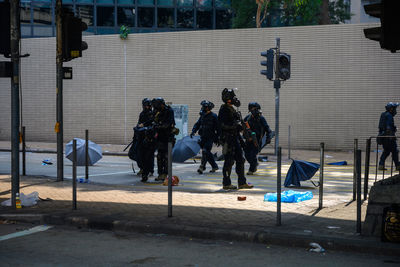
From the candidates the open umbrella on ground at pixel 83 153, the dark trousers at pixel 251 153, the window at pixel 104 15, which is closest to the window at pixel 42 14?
the window at pixel 104 15

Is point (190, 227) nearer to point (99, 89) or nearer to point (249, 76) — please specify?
point (249, 76)

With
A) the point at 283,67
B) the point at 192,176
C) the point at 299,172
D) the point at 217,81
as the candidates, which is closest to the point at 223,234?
the point at 299,172

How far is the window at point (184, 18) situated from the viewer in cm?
4228

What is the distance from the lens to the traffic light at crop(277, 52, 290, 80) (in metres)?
19.2

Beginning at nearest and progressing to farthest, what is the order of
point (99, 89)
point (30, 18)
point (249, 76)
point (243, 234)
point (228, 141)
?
point (243, 234) → point (228, 141) → point (249, 76) → point (99, 89) → point (30, 18)

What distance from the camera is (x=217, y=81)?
25516 mm

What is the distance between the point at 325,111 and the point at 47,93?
12.7 meters

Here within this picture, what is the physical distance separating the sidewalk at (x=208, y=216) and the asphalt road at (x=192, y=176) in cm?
132

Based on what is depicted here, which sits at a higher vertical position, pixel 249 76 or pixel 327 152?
pixel 249 76

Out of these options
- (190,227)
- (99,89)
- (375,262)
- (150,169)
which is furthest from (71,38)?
(99,89)

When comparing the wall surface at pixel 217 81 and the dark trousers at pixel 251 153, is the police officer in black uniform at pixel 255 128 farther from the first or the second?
the wall surface at pixel 217 81

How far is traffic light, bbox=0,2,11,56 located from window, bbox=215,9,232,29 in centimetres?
3433

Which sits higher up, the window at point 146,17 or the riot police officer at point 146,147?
the window at point 146,17

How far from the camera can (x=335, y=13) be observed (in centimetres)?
4219
